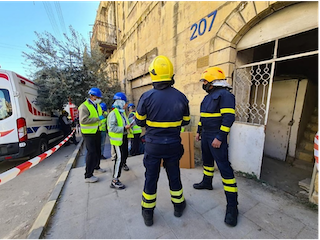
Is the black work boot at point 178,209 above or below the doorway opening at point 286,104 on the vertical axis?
below

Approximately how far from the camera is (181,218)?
194cm

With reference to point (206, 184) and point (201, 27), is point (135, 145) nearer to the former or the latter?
point (206, 184)

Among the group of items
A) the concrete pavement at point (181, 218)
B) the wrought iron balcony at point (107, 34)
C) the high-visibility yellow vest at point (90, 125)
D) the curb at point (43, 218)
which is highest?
the wrought iron balcony at point (107, 34)

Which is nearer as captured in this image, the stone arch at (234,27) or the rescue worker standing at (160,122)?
the rescue worker standing at (160,122)

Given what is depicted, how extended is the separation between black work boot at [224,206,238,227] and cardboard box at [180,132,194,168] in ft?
5.08

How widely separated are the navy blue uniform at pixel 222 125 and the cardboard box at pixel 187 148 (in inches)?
46.1

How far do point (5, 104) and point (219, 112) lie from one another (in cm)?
461

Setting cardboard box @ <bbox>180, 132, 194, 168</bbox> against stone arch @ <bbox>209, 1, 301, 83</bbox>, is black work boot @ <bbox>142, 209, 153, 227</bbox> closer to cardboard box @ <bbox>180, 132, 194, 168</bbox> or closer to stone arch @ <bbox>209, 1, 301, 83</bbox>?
cardboard box @ <bbox>180, 132, 194, 168</bbox>

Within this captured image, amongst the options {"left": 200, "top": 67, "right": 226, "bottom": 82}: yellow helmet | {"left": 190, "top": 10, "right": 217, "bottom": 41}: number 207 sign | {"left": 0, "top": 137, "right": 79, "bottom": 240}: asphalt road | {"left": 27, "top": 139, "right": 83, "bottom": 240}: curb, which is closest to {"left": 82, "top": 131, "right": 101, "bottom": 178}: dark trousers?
{"left": 27, "top": 139, "right": 83, "bottom": 240}: curb

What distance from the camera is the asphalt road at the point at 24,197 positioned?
2.00 m

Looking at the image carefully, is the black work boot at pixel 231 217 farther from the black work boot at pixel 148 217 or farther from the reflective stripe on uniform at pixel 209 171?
the black work boot at pixel 148 217

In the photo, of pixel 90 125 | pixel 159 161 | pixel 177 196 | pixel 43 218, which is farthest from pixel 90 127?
pixel 177 196

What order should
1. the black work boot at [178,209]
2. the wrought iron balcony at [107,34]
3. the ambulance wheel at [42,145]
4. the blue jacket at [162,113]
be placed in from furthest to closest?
the wrought iron balcony at [107,34] < the ambulance wheel at [42,145] < the black work boot at [178,209] < the blue jacket at [162,113]

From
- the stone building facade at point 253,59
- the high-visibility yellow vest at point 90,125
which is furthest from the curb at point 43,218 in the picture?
the stone building facade at point 253,59
